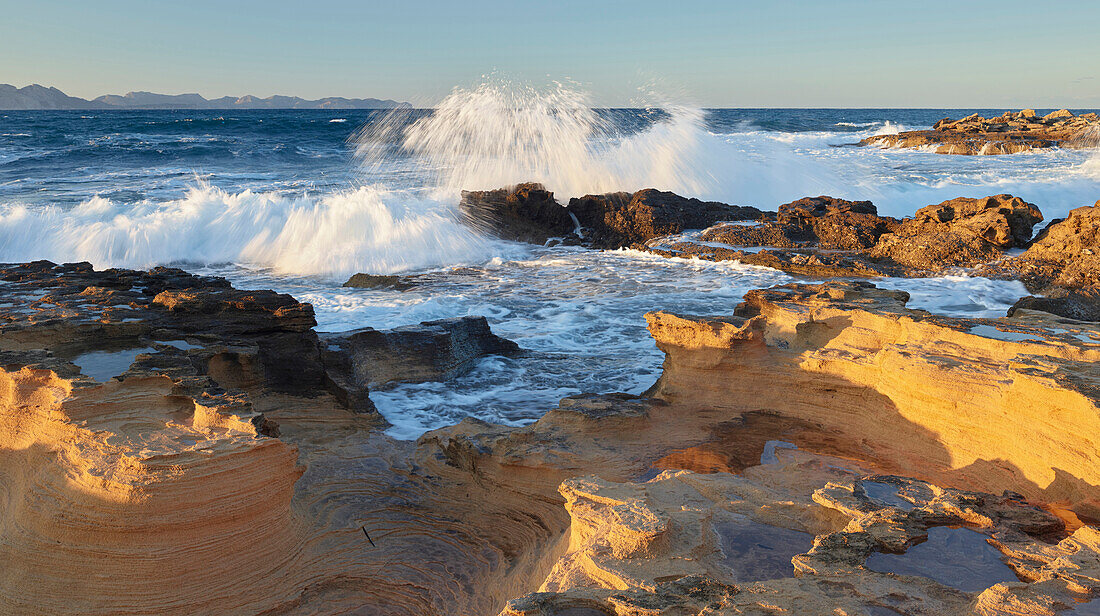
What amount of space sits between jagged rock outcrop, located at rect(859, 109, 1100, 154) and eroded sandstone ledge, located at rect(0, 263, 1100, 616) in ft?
92.1

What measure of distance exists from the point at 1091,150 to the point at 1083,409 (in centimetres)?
3002

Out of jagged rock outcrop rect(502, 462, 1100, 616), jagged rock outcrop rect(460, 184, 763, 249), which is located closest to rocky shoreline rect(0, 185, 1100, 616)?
jagged rock outcrop rect(502, 462, 1100, 616)

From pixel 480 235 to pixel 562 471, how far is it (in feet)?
30.2

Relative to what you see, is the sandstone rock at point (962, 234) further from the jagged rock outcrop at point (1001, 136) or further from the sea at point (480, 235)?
the jagged rock outcrop at point (1001, 136)

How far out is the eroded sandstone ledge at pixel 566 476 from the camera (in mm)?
2559

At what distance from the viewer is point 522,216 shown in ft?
42.7

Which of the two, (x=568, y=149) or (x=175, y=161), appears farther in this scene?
(x=175, y=161)

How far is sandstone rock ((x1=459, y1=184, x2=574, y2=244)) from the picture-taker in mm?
12891

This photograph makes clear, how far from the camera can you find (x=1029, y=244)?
938 centimetres

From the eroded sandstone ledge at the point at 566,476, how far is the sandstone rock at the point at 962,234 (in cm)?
491

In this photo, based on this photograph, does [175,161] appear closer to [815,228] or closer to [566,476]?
[815,228]

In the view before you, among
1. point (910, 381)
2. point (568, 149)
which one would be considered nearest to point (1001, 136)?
point (568, 149)

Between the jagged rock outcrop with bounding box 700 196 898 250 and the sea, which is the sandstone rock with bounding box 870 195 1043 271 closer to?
the jagged rock outcrop with bounding box 700 196 898 250

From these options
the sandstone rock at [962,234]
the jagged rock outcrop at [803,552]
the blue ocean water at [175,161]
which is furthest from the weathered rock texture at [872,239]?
the jagged rock outcrop at [803,552]
